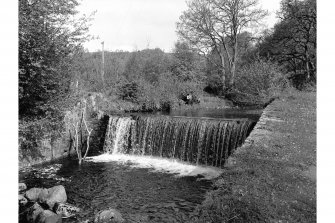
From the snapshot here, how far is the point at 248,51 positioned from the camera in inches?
1497

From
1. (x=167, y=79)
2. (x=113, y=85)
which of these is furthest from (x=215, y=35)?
(x=113, y=85)

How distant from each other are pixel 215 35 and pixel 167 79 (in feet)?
30.7

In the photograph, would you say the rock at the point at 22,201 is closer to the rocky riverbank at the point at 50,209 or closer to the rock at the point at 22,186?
the rocky riverbank at the point at 50,209

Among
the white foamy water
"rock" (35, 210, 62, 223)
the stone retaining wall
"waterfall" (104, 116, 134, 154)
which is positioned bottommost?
"rock" (35, 210, 62, 223)

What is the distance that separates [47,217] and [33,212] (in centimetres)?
58

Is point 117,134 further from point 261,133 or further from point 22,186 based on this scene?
point 261,133

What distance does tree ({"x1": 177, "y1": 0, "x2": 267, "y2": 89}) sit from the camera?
106 feet

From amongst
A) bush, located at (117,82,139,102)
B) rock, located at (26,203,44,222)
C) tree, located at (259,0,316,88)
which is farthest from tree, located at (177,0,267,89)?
rock, located at (26,203,44,222)

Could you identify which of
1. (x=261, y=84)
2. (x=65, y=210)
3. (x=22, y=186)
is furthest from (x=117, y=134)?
(x=261, y=84)

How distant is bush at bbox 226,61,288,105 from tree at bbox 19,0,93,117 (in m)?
→ 16.5

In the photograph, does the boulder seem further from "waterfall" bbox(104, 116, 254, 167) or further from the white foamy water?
"waterfall" bbox(104, 116, 254, 167)

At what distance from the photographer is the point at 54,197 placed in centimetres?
928

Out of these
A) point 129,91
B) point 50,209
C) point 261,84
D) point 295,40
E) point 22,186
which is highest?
point 295,40
